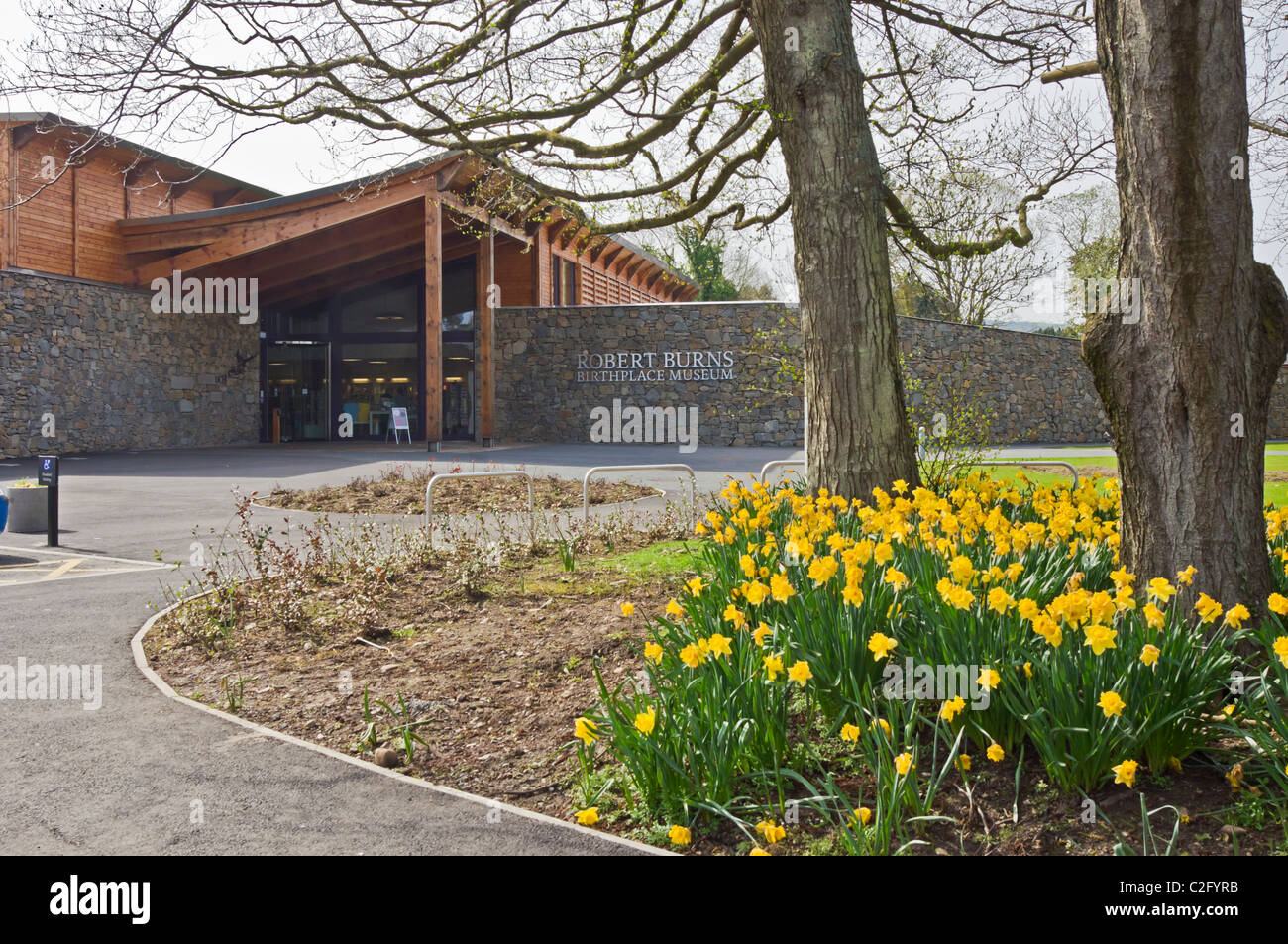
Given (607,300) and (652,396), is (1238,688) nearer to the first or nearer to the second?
(652,396)

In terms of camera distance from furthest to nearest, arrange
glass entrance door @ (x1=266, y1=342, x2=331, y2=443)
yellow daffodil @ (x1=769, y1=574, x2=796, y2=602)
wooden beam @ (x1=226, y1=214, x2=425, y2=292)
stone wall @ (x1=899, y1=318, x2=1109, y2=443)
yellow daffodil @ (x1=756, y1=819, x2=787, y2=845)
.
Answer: glass entrance door @ (x1=266, y1=342, x2=331, y2=443)
stone wall @ (x1=899, y1=318, x2=1109, y2=443)
wooden beam @ (x1=226, y1=214, x2=425, y2=292)
yellow daffodil @ (x1=769, y1=574, x2=796, y2=602)
yellow daffodil @ (x1=756, y1=819, x2=787, y2=845)

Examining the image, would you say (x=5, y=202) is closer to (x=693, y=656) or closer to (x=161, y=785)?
(x=161, y=785)

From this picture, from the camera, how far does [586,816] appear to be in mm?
2996

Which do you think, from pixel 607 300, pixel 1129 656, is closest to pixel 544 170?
pixel 1129 656

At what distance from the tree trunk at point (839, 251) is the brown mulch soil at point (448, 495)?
18.5 ft

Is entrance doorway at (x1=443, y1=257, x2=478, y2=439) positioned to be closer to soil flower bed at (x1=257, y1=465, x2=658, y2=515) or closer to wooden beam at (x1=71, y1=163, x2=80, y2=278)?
wooden beam at (x1=71, y1=163, x2=80, y2=278)

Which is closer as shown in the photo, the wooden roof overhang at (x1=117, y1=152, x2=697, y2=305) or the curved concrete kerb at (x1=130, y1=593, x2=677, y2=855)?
the curved concrete kerb at (x1=130, y1=593, x2=677, y2=855)

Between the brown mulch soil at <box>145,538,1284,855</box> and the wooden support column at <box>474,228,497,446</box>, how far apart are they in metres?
19.0

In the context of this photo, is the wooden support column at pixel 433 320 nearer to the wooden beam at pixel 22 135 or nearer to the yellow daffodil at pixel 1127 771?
the wooden beam at pixel 22 135

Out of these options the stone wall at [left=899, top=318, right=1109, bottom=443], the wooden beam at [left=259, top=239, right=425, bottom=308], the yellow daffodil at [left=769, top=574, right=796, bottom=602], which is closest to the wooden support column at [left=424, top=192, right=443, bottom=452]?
the wooden beam at [left=259, top=239, right=425, bottom=308]

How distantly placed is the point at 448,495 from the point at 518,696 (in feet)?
29.4

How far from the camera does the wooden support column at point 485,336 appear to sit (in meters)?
26.2

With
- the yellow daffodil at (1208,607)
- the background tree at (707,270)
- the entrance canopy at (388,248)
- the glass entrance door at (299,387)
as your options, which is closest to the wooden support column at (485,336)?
the entrance canopy at (388,248)

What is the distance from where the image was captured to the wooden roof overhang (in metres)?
→ 22.2
